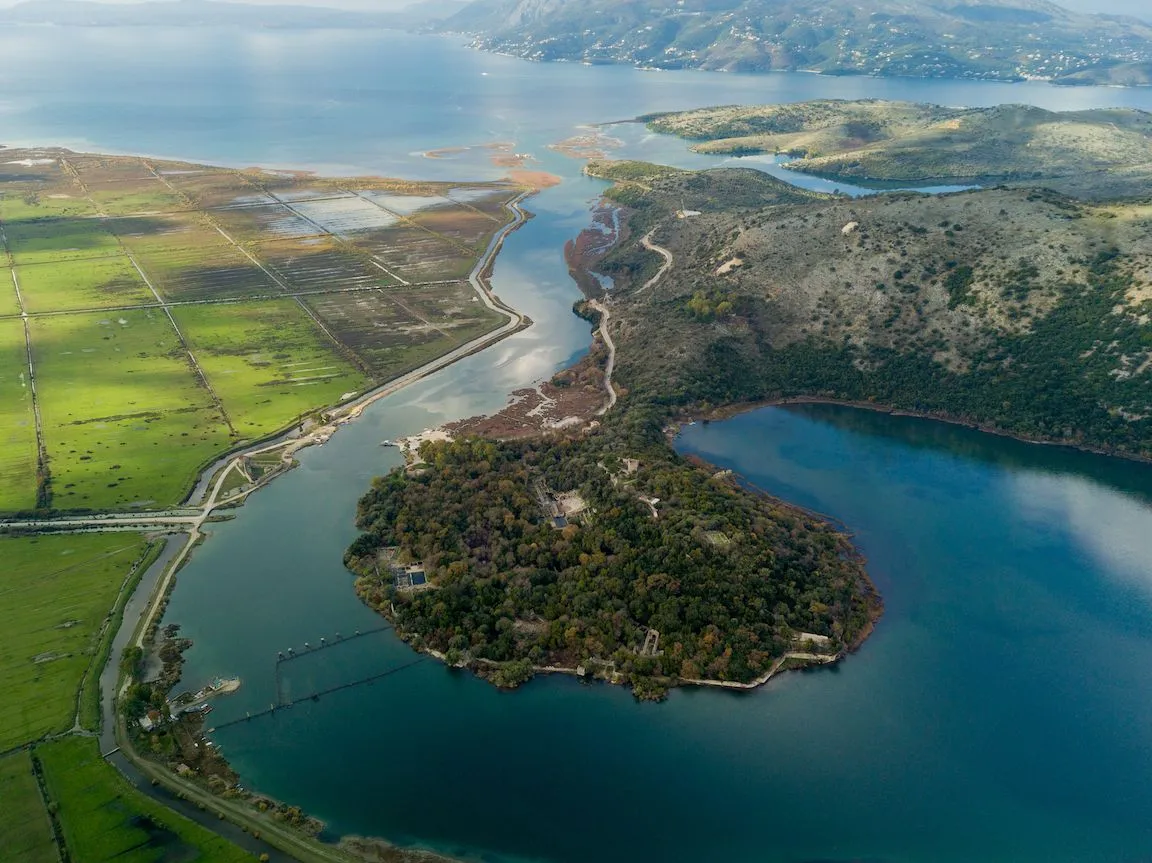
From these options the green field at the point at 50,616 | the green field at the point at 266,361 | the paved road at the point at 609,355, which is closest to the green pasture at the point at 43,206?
the green field at the point at 266,361

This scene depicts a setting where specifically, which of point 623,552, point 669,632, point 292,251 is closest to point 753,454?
point 623,552

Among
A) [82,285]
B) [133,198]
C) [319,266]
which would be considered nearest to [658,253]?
[319,266]

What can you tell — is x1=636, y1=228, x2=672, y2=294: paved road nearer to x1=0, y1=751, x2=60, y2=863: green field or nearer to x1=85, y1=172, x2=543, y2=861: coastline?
x1=85, y1=172, x2=543, y2=861: coastline

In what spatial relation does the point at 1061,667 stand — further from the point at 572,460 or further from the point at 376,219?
the point at 376,219

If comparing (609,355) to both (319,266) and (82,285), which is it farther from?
(82,285)

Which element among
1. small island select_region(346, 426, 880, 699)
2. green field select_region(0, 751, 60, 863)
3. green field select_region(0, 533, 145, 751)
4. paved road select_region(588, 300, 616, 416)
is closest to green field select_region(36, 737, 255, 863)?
green field select_region(0, 751, 60, 863)
